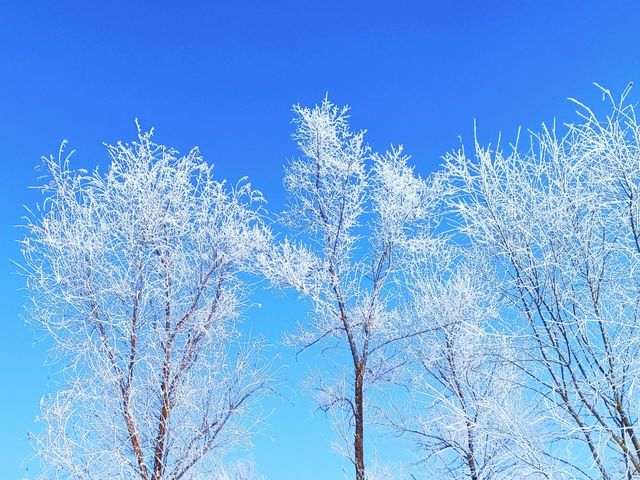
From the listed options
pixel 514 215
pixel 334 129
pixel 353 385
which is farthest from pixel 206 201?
pixel 514 215

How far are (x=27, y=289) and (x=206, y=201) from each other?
2.75 meters

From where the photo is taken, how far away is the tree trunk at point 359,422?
8503 millimetres

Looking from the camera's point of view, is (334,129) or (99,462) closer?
(99,462)

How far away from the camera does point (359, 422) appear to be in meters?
8.86

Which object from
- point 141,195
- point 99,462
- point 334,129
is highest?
point 334,129

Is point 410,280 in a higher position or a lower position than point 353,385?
higher

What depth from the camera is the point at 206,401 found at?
26.3ft

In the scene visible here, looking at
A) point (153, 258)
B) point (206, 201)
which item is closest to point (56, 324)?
point (153, 258)

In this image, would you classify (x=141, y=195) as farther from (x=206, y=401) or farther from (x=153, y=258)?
(x=206, y=401)

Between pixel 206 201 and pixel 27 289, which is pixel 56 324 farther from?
pixel 206 201

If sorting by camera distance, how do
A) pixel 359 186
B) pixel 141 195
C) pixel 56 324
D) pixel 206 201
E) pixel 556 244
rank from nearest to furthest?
pixel 556 244
pixel 56 324
pixel 141 195
pixel 206 201
pixel 359 186

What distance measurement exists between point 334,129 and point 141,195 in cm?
341

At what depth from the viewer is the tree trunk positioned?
850 cm

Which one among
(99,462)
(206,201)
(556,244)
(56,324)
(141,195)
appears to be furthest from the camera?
(206,201)
